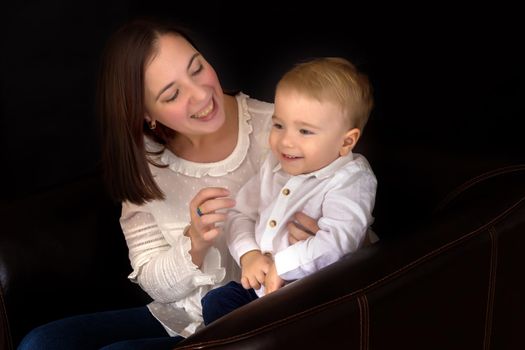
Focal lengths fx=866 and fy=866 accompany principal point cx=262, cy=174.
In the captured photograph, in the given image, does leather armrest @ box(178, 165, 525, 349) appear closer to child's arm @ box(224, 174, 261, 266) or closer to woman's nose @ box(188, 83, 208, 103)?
child's arm @ box(224, 174, 261, 266)

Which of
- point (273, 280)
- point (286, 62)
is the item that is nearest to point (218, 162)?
point (273, 280)

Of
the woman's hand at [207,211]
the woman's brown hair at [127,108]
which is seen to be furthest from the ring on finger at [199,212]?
the woman's brown hair at [127,108]

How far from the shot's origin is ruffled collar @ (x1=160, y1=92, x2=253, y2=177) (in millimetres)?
2076

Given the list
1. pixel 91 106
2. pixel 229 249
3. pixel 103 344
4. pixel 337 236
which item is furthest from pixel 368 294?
pixel 91 106

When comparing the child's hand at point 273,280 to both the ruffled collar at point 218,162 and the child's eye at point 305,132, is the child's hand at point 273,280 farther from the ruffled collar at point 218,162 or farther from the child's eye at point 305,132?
the ruffled collar at point 218,162

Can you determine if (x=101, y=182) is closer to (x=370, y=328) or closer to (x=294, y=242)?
(x=294, y=242)

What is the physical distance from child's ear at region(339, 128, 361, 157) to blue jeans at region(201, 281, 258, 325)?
1.18ft

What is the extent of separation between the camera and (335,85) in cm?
172

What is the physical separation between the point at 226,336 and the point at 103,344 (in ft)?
2.04

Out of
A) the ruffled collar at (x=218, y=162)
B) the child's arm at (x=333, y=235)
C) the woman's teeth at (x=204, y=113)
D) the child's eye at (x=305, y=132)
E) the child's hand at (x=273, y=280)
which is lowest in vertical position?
the child's hand at (x=273, y=280)

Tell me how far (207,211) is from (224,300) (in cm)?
20

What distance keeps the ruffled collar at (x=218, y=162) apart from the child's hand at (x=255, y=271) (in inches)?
13.0

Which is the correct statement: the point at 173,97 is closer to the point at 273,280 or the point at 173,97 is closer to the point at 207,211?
the point at 207,211

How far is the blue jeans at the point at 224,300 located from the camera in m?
1.82
